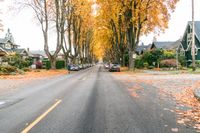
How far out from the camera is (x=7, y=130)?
7.99m

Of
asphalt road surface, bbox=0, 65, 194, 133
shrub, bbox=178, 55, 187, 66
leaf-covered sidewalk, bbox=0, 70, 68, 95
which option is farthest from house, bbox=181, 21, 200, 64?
asphalt road surface, bbox=0, 65, 194, 133

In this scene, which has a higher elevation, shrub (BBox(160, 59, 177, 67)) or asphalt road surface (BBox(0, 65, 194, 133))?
shrub (BBox(160, 59, 177, 67))

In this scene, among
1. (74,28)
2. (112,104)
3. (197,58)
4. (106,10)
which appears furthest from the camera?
(74,28)

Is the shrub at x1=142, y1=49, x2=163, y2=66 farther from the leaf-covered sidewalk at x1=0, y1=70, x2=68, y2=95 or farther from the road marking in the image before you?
the road marking

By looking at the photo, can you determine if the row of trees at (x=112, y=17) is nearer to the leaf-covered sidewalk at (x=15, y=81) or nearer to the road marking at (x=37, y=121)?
the leaf-covered sidewalk at (x=15, y=81)

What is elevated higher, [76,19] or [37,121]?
[76,19]

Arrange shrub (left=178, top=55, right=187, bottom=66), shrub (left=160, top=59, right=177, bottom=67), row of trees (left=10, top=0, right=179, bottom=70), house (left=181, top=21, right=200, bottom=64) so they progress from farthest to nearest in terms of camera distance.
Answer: house (left=181, top=21, right=200, bottom=64) → shrub (left=178, top=55, right=187, bottom=66) → shrub (left=160, top=59, right=177, bottom=67) → row of trees (left=10, top=0, right=179, bottom=70)

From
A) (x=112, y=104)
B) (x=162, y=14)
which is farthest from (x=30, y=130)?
(x=162, y=14)

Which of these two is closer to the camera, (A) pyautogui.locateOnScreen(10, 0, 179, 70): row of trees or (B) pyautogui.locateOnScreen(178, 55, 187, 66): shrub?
(A) pyautogui.locateOnScreen(10, 0, 179, 70): row of trees

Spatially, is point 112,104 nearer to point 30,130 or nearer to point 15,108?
point 15,108

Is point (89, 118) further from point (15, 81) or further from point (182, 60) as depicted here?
point (182, 60)

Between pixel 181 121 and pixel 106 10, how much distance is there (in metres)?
42.4

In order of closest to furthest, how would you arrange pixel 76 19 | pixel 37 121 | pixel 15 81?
pixel 37 121 < pixel 15 81 < pixel 76 19

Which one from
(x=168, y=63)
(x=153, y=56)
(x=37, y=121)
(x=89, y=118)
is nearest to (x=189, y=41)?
(x=153, y=56)
